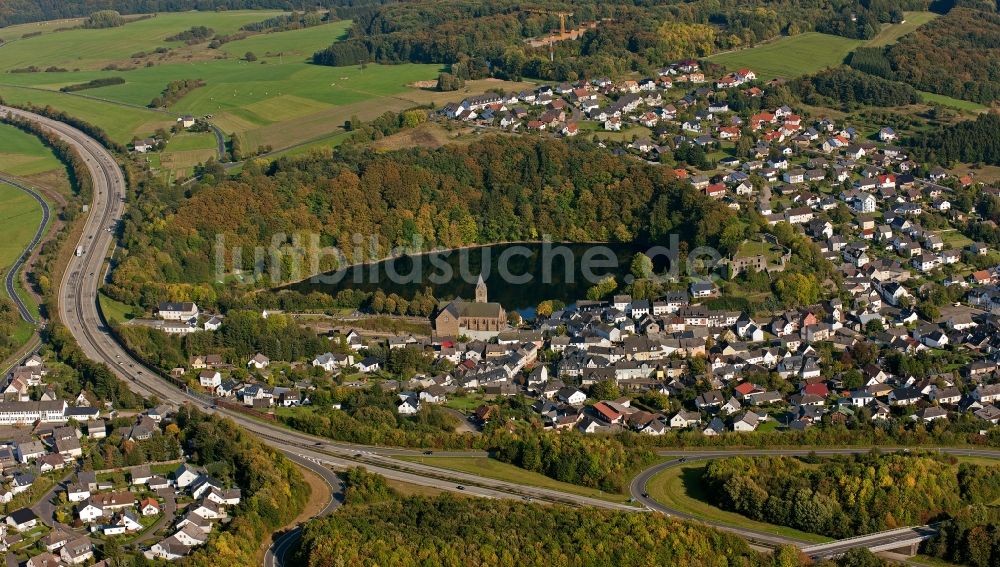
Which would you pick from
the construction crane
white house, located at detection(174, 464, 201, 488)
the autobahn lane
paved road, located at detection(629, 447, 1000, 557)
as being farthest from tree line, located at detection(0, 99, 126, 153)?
paved road, located at detection(629, 447, 1000, 557)

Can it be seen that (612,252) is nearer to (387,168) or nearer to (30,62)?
(387,168)

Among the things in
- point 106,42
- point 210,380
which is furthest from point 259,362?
point 106,42

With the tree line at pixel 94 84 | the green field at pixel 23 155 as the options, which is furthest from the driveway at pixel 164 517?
the tree line at pixel 94 84

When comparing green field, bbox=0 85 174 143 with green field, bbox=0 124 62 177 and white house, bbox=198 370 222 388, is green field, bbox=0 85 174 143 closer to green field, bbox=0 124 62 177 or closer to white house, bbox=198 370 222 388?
green field, bbox=0 124 62 177

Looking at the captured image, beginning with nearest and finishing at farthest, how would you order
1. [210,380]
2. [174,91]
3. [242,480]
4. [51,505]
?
1. [51,505]
2. [242,480]
3. [210,380]
4. [174,91]

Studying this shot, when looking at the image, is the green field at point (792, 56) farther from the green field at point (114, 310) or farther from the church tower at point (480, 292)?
the green field at point (114, 310)

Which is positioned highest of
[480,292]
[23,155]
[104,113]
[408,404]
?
[104,113]

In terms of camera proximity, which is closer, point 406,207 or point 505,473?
point 505,473

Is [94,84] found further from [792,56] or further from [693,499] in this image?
[693,499]
